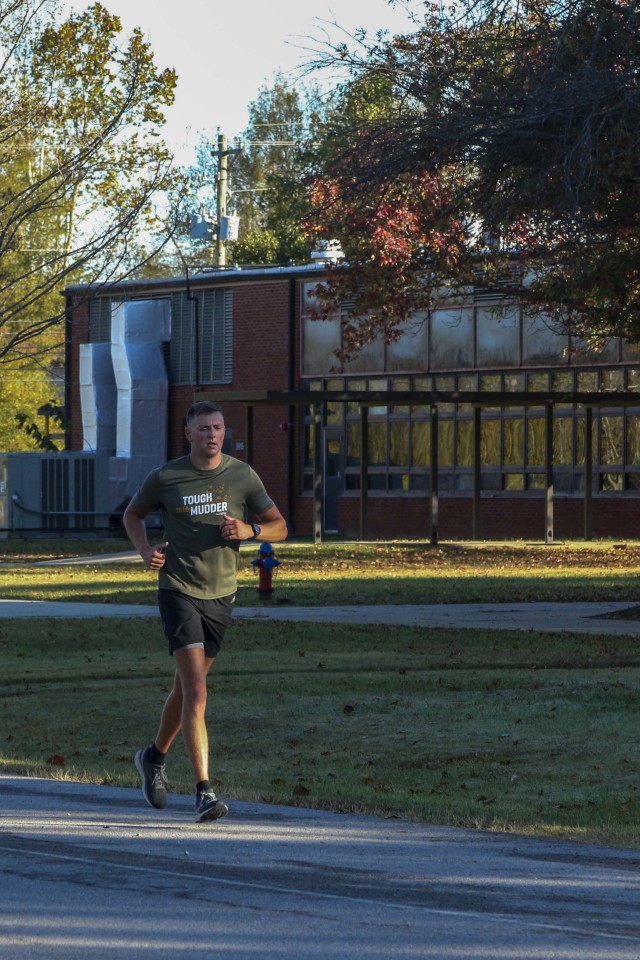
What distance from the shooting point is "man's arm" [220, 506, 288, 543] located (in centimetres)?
887

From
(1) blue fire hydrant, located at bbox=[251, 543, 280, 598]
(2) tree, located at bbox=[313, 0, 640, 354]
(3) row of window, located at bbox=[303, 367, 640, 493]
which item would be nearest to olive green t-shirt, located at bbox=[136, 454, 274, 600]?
(2) tree, located at bbox=[313, 0, 640, 354]

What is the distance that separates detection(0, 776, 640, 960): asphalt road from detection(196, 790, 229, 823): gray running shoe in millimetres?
66

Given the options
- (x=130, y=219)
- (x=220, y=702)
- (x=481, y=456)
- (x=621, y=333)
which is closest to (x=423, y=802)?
(x=220, y=702)

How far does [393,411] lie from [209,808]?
1469 inches

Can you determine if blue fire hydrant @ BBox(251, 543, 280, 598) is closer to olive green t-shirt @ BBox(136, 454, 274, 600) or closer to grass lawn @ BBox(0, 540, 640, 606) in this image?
grass lawn @ BBox(0, 540, 640, 606)

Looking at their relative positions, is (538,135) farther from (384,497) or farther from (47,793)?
(384,497)

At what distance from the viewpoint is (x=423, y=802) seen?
9.80 m

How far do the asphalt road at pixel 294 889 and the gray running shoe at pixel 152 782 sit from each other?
0.08 metres

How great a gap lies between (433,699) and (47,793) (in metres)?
4.82

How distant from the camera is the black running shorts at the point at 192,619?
8.89m

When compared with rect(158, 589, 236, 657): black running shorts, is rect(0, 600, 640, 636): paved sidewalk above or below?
below

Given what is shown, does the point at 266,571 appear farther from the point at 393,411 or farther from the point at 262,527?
the point at 393,411

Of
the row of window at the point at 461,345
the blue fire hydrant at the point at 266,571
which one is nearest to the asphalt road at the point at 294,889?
the blue fire hydrant at the point at 266,571

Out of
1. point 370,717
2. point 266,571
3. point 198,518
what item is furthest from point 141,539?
point 266,571
